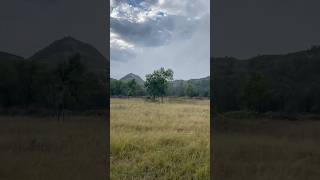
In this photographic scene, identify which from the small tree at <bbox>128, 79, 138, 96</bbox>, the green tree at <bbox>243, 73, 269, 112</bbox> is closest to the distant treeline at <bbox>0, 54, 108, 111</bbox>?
the green tree at <bbox>243, 73, 269, 112</bbox>

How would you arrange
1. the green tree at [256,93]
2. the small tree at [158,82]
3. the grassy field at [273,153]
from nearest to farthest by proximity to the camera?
the grassy field at [273,153]
the green tree at [256,93]
the small tree at [158,82]

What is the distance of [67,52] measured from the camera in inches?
277

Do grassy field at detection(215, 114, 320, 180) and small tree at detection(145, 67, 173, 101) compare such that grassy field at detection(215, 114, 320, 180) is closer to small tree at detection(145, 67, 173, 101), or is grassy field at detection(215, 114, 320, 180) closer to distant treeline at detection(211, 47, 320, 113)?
distant treeline at detection(211, 47, 320, 113)

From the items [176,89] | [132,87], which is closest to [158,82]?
[132,87]

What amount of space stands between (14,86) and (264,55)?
4.33 m

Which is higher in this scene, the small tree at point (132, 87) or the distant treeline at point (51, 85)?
the small tree at point (132, 87)

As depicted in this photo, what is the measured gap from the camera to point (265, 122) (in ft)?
23.4

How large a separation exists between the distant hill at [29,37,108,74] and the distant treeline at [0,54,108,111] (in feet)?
0.26

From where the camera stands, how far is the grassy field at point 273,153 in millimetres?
6316

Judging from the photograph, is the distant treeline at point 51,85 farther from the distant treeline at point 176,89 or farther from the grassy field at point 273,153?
the distant treeline at point 176,89

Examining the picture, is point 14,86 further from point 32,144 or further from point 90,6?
point 90,6

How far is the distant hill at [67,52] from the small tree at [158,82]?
25.0m

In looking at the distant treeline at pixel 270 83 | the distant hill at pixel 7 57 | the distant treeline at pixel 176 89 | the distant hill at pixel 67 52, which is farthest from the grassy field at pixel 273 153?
the distant treeline at pixel 176 89

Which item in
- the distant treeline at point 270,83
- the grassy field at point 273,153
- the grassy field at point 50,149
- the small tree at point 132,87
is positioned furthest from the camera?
the small tree at point 132,87
